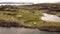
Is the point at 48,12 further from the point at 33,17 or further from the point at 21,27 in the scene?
the point at 21,27

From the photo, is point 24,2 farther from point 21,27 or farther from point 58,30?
point 58,30

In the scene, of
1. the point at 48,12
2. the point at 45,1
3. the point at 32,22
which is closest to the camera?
the point at 32,22

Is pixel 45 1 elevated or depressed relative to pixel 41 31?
elevated

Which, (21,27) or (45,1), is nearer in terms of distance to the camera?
(21,27)

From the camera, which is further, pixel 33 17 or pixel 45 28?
pixel 33 17

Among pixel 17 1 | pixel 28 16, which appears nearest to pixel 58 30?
pixel 28 16

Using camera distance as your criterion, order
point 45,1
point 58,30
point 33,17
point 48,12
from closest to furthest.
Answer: point 58,30
point 33,17
point 48,12
point 45,1

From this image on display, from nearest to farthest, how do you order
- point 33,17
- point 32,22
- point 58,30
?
1. point 58,30
2. point 32,22
3. point 33,17

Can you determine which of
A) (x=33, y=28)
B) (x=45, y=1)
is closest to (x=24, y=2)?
(x=45, y=1)

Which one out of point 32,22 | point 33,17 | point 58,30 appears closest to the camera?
point 58,30
